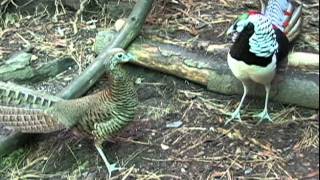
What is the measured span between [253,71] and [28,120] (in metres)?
1.16

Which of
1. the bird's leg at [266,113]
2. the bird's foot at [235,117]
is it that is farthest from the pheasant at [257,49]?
the bird's foot at [235,117]

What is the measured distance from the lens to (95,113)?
10.4ft

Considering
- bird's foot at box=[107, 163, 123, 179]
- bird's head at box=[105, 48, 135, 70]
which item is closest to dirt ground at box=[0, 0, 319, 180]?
bird's foot at box=[107, 163, 123, 179]

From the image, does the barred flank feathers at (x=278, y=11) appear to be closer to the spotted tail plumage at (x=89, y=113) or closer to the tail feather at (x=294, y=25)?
the tail feather at (x=294, y=25)

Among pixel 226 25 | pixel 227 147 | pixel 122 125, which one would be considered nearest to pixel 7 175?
A: pixel 122 125

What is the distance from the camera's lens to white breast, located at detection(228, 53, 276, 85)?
3.18 metres

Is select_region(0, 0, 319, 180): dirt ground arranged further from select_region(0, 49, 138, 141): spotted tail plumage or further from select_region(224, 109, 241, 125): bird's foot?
select_region(0, 49, 138, 141): spotted tail plumage

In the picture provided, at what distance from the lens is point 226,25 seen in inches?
160

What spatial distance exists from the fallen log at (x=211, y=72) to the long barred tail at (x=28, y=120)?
2.76ft

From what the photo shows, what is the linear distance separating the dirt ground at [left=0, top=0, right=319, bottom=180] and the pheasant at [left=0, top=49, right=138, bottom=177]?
0.18 m

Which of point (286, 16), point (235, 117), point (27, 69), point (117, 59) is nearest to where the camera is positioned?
point (117, 59)

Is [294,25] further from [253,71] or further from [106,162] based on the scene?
[106,162]

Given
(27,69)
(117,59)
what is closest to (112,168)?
(117,59)

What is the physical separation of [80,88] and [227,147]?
100cm
